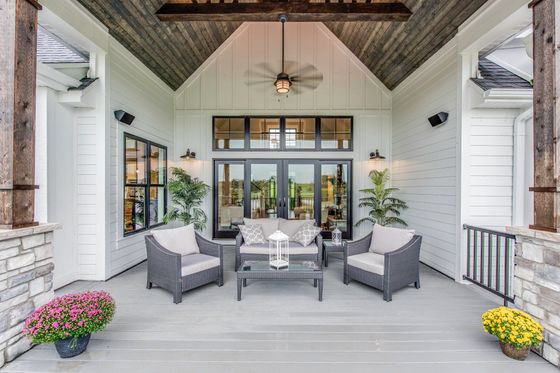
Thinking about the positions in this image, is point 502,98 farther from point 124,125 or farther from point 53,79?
point 53,79

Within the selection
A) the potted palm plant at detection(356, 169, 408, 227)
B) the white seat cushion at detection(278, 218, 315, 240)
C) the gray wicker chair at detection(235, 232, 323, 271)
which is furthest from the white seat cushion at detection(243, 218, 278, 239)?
the potted palm plant at detection(356, 169, 408, 227)

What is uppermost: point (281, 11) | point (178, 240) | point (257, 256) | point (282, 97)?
point (281, 11)

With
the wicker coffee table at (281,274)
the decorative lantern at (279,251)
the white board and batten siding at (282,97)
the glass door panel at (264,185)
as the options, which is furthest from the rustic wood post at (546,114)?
A: the glass door panel at (264,185)

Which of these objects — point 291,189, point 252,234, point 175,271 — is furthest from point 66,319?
point 291,189

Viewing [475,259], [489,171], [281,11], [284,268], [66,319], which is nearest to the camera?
[66,319]

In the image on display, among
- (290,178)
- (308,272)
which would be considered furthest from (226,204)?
(308,272)

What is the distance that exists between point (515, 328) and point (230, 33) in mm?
7258

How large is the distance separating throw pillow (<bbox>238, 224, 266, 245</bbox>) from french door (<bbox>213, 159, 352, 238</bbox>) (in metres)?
1.91

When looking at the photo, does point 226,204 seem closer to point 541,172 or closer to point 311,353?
point 311,353

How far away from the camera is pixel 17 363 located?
222cm

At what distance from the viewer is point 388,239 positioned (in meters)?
4.08

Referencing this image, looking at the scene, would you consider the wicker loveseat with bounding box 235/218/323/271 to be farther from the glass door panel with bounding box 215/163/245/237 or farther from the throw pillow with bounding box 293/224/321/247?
the glass door panel with bounding box 215/163/245/237

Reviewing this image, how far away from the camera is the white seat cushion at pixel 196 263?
3.53 m

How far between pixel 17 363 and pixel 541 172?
186 inches
